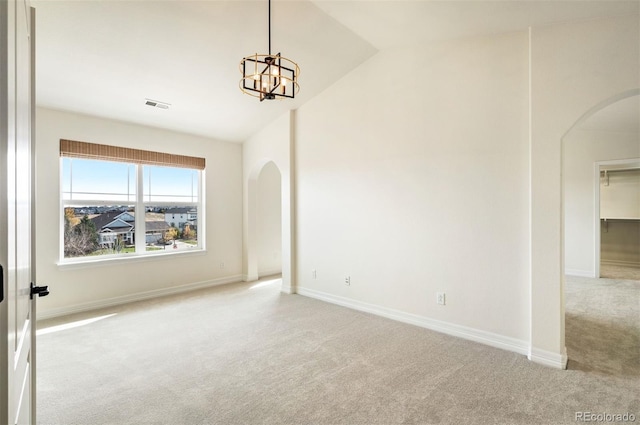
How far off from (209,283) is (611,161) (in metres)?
7.60

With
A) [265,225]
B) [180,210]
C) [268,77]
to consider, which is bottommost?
[265,225]

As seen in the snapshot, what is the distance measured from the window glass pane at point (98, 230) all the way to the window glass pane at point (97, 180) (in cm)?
16

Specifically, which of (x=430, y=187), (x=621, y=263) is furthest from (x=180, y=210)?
(x=621, y=263)

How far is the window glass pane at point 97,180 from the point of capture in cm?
435

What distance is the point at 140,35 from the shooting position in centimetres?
312

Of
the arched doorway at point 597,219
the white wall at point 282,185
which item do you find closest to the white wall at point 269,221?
the white wall at point 282,185

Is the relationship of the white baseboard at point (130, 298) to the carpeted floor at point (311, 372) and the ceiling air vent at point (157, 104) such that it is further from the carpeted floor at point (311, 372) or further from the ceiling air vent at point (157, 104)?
the ceiling air vent at point (157, 104)

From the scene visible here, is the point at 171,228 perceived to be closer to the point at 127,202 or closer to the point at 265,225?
the point at 127,202

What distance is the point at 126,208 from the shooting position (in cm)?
488

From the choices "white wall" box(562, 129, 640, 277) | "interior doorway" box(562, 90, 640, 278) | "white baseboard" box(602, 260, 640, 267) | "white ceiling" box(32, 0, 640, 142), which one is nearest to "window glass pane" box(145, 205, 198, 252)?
"white ceiling" box(32, 0, 640, 142)

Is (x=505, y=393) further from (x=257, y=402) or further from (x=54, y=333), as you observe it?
(x=54, y=333)

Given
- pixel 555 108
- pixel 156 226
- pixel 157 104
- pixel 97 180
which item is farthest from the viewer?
pixel 156 226

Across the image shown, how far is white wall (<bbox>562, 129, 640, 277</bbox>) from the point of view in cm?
601

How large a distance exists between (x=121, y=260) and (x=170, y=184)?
1392 mm
